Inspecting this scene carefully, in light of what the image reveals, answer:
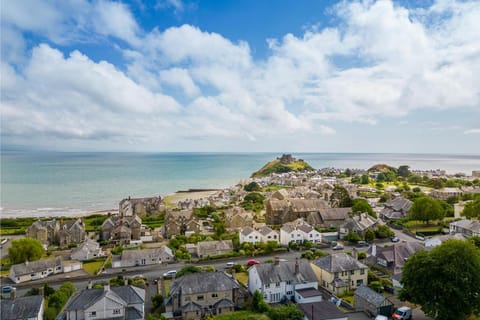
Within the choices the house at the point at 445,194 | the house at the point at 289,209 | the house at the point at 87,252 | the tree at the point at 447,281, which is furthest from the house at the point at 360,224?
the house at the point at 445,194

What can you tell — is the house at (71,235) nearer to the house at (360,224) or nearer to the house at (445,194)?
the house at (360,224)

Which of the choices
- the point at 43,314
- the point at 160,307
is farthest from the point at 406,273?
the point at 43,314

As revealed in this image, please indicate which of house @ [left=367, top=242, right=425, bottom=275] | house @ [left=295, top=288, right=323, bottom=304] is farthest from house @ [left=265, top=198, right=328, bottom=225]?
house @ [left=295, top=288, right=323, bottom=304]

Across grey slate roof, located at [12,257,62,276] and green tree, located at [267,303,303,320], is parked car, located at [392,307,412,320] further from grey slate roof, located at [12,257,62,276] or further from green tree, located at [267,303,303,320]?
grey slate roof, located at [12,257,62,276]

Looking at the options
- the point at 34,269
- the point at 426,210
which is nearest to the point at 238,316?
the point at 34,269

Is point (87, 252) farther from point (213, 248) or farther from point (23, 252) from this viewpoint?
point (213, 248)
